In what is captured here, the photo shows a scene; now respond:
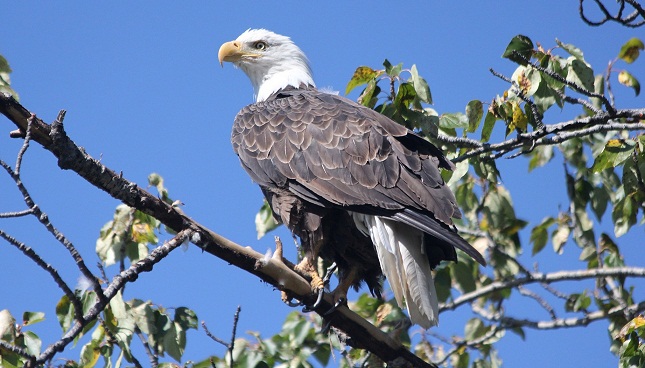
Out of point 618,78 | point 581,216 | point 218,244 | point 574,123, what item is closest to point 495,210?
point 581,216

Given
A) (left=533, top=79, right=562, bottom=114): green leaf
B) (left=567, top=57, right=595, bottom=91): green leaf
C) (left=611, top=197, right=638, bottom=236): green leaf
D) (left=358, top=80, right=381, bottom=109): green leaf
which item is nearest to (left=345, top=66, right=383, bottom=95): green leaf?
(left=358, top=80, right=381, bottom=109): green leaf

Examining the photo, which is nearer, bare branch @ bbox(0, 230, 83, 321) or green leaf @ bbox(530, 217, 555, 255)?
bare branch @ bbox(0, 230, 83, 321)

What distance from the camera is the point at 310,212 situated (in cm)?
514

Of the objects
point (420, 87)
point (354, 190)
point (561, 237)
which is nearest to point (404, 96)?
point (420, 87)

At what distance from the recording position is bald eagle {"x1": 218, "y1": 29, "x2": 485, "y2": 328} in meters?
4.77

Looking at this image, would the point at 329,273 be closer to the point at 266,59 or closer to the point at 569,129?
the point at 569,129

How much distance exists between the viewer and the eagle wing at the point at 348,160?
4816mm

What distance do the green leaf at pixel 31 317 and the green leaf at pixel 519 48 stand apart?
3.01 m

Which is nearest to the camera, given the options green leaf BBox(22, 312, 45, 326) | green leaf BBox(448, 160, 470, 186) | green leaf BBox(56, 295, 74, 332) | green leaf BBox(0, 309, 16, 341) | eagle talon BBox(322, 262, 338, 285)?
green leaf BBox(0, 309, 16, 341)

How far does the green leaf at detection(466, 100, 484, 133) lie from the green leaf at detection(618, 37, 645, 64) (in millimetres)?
1212

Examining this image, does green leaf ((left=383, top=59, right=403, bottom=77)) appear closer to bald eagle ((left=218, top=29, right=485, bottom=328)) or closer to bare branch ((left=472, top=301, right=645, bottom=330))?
bald eagle ((left=218, top=29, right=485, bottom=328))

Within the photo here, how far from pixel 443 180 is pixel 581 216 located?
2.34 meters

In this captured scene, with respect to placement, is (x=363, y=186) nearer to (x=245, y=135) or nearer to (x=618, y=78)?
(x=245, y=135)

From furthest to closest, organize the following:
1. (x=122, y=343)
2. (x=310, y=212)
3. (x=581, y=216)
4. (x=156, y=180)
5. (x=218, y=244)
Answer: (x=581, y=216)
(x=156, y=180)
(x=310, y=212)
(x=122, y=343)
(x=218, y=244)
